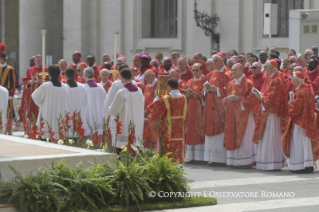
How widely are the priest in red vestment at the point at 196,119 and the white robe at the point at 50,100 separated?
2.48m

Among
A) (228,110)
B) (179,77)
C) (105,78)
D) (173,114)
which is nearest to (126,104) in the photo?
(173,114)

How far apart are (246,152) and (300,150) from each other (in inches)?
50.4

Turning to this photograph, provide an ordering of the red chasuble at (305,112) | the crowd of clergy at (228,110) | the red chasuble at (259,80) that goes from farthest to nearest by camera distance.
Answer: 1. the red chasuble at (259,80)
2. the red chasuble at (305,112)
3. the crowd of clergy at (228,110)

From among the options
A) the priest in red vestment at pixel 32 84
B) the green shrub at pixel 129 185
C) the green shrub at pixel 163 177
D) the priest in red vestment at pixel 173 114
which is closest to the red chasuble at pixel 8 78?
the priest in red vestment at pixel 32 84

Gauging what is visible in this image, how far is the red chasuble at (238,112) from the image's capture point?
1470cm

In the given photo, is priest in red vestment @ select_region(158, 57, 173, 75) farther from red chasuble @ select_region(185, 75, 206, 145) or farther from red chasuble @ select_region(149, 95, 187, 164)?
red chasuble @ select_region(149, 95, 187, 164)

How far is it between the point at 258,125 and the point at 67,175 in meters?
6.00

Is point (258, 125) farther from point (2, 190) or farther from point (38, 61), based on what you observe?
point (38, 61)

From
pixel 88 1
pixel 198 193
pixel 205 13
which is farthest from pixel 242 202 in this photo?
pixel 88 1

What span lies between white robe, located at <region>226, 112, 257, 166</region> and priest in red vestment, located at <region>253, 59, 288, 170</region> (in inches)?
13.6

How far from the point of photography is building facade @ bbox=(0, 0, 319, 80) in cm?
2452

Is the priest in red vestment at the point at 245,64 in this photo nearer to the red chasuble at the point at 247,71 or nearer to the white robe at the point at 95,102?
the red chasuble at the point at 247,71

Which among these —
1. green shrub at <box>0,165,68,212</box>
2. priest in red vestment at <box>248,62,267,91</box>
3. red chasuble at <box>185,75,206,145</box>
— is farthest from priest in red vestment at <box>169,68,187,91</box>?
green shrub at <box>0,165,68,212</box>

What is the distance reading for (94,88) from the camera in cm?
1755
